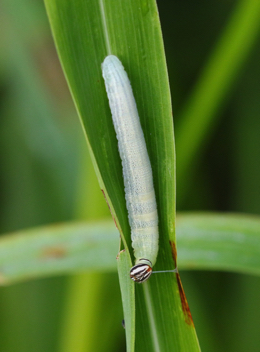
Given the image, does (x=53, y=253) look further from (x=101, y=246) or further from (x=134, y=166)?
(x=134, y=166)

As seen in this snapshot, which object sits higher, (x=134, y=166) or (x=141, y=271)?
(x=134, y=166)

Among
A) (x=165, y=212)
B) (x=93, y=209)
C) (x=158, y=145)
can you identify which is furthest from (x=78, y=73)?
(x=93, y=209)

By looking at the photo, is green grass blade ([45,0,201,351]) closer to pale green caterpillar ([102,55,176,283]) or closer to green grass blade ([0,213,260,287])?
pale green caterpillar ([102,55,176,283])

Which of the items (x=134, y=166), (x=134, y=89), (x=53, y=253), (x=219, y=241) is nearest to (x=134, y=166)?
(x=134, y=166)

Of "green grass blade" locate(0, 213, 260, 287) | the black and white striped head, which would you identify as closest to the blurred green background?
"green grass blade" locate(0, 213, 260, 287)

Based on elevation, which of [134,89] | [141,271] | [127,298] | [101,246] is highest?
[134,89]

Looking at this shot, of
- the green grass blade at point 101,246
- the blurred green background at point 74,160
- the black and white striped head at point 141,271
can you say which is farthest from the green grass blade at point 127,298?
the blurred green background at point 74,160

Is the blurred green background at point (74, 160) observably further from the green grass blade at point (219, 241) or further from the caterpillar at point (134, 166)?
the caterpillar at point (134, 166)
